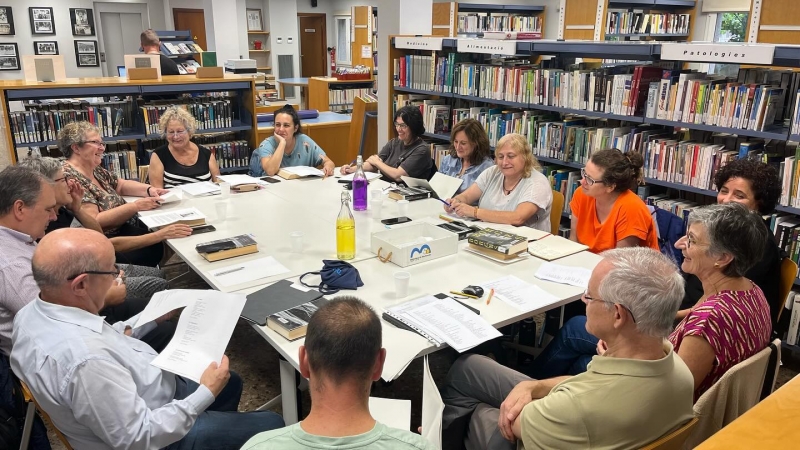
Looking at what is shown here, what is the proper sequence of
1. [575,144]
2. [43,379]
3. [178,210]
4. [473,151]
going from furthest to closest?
[575,144]
[473,151]
[178,210]
[43,379]

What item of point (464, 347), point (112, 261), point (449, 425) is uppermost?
point (112, 261)

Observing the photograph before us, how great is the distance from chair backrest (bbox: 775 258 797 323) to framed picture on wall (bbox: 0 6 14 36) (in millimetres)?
12362

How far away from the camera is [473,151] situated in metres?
4.03

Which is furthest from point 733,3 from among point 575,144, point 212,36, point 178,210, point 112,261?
point 112,261

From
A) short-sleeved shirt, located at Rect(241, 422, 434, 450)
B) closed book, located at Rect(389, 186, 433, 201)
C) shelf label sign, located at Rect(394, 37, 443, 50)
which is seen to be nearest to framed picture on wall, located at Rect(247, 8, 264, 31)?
shelf label sign, located at Rect(394, 37, 443, 50)

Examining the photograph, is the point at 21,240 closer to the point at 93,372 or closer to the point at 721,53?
the point at 93,372

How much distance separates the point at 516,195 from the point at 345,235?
1.20 m

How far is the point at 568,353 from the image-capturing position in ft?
7.71

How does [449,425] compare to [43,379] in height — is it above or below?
below

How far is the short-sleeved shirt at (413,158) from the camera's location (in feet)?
15.0

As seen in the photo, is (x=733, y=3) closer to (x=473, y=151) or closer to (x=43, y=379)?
(x=473, y=151)

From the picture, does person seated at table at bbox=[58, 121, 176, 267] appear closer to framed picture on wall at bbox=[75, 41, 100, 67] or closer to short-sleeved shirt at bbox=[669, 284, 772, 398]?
short-sleeved shirt at bbox=[669, 284, 772, 398]

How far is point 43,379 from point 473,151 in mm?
3001

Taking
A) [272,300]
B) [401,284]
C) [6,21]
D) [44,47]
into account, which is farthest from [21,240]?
[44,47]
